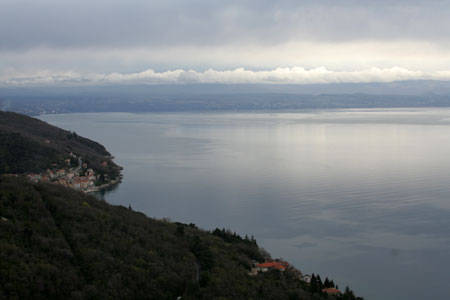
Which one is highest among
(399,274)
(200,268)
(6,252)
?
(6,252)

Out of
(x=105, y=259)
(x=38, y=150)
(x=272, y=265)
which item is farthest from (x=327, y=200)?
(x=38, y=150)

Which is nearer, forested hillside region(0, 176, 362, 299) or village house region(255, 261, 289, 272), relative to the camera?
forested hillside region(0, 176, 362, 299)

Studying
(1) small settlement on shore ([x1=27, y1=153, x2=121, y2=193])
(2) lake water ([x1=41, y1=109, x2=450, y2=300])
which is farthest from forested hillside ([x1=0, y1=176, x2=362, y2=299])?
(1) small settlement on shore ([x1=27, y1=153, x2=121, y2=193])

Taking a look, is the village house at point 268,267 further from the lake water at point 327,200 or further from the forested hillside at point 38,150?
the forested hillside at point 38,150

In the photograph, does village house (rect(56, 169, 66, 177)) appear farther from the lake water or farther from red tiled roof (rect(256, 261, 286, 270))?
red tiled roof (rect(256, 261, 286, 270))

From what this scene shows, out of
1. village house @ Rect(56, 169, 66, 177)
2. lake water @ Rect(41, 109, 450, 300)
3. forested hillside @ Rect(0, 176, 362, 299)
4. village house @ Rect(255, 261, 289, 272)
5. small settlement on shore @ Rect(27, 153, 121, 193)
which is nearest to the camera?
forested hillside @ Rect(0, 176, 362, 299)

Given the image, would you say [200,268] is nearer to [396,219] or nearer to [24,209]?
[24,209]

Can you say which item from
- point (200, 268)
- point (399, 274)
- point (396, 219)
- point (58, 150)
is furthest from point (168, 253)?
point (58, 150)

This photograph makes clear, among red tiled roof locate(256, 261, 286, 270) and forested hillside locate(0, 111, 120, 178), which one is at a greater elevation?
forested hillside locate(0, 111, 120, 178)
